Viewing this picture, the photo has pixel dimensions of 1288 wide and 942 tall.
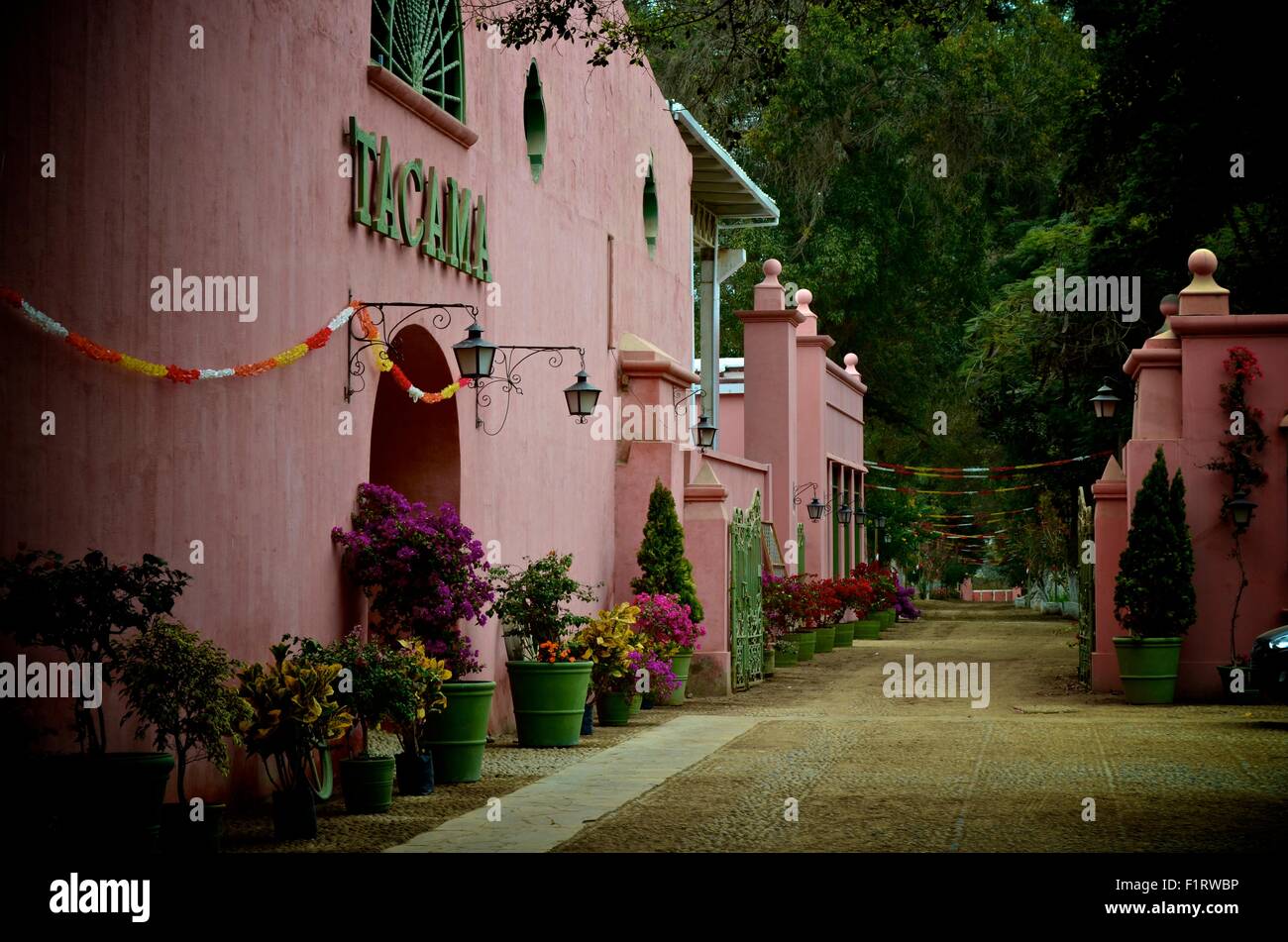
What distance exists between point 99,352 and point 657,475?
11.0 m

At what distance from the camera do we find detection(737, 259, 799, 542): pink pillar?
94.5 ft

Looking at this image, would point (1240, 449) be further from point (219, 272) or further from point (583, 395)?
point (219, 272)

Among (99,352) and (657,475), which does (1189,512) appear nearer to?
(657,475)

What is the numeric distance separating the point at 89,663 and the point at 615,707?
8675mm

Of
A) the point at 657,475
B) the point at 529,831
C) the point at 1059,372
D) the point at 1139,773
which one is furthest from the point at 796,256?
the point at 529,831

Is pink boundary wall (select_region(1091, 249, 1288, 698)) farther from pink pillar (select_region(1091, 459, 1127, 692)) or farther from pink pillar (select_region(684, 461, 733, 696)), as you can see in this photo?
pink pillar (select_region(684, 461, 733, 696))

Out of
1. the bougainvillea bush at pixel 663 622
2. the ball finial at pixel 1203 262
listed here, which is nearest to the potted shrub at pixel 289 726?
the bougainvillea bush at pixel 663 622

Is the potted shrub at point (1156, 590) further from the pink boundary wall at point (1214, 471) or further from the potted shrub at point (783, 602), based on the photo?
the potted shrub at point (783, 602)

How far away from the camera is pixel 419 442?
45.7 ft

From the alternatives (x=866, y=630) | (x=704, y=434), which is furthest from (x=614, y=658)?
(x=866, y=630)

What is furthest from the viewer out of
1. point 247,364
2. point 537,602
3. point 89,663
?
point 537,602

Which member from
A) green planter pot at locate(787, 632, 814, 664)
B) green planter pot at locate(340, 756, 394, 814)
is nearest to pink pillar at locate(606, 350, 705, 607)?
green planter pot at locate(787, 632, 814, 664)

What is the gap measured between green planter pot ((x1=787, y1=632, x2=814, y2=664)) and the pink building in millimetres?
6937
